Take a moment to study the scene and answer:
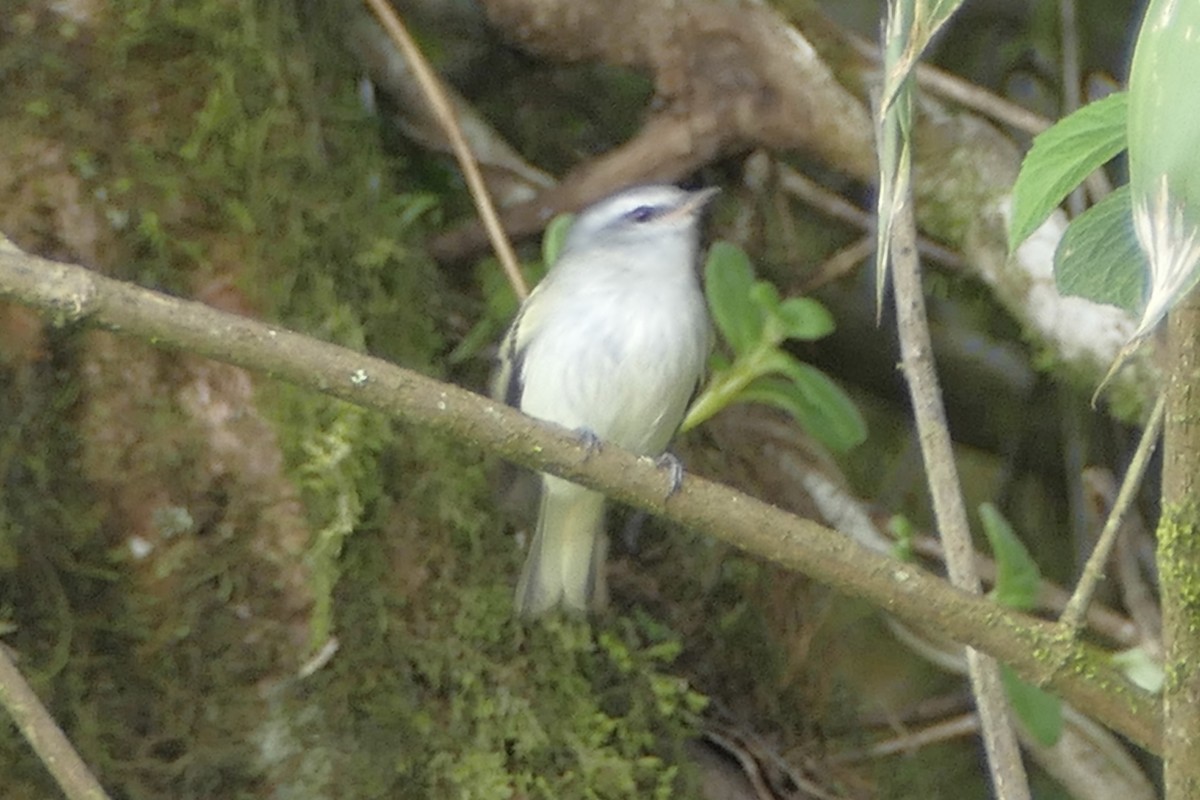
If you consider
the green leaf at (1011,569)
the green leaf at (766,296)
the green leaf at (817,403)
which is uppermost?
the green leaf at (766,296)

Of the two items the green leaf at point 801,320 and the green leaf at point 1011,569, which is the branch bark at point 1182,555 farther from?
the green leaf at point 801,320

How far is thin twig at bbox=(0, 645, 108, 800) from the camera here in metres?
1.17

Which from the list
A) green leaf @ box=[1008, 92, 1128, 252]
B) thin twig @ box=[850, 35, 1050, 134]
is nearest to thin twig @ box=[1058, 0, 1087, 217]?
thin twig @ box=[850, 35, 1050, 134]

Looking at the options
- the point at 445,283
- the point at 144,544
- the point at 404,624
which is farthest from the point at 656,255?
the point at 144,544

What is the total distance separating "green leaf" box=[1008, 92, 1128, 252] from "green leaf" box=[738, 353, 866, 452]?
95 cm

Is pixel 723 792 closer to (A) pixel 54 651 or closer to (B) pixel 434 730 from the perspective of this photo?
(B) pixel 434 730

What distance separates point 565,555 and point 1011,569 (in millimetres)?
526

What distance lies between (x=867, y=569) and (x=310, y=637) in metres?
0.72

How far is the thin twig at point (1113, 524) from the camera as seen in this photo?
994 millimetres

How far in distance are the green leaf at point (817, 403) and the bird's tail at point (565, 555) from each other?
0.91ft

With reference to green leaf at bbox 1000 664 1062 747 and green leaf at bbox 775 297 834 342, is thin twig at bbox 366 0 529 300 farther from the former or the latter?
green leaf at bbox 1000 664 1062 747

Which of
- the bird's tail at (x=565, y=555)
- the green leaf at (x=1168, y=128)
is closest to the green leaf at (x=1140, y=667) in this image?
the bird's tail at (x=565, y=555)

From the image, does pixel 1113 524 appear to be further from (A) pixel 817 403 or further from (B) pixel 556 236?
(B) pixel 556 236

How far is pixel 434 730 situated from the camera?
163 centimetres
